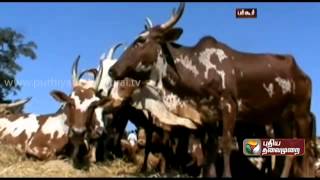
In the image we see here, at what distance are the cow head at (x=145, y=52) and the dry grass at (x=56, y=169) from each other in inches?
55.7

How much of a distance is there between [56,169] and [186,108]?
2.12 metres

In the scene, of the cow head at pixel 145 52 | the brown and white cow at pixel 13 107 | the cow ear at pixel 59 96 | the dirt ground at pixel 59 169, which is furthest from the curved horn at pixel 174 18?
the brown and white cow at pixel 13 107

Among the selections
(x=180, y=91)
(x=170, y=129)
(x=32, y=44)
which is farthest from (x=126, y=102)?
(x=32, y=44)

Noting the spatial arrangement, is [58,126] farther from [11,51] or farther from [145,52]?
[11,51]

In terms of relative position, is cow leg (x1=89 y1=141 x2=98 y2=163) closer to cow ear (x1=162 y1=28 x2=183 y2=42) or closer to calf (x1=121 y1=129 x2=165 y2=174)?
calf (x1=121 y1=129 x2=165 y2=174)

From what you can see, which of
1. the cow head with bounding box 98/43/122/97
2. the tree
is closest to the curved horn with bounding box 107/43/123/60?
the cow head with bounding box 98/43/122/97

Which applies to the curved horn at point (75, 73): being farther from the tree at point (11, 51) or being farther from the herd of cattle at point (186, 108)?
the tree at point (11, 51)

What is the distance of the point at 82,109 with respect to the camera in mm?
10867

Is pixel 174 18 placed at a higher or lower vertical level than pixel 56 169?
higher

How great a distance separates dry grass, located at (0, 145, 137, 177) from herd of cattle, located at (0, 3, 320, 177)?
0.74 feet

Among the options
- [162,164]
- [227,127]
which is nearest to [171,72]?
[227,127]

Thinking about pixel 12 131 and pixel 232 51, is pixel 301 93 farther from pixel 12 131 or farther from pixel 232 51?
pixel 12 131

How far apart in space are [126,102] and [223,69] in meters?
2.10

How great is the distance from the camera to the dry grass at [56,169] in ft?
31.8
